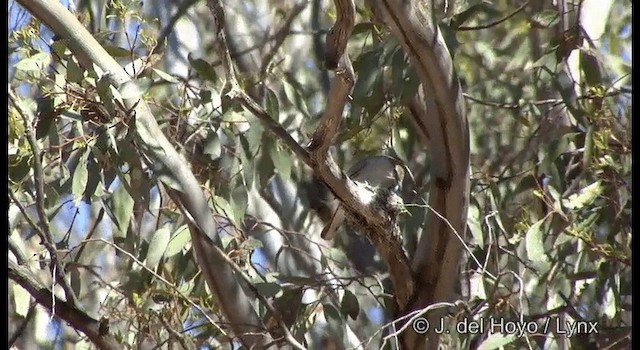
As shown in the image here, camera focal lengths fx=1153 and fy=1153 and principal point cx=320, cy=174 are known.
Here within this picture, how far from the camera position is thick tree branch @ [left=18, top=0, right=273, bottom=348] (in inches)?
96.6

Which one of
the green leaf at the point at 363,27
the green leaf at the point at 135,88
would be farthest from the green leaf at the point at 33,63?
the green leaf at the point at 363,27

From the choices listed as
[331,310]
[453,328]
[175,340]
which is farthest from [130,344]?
[453,328]

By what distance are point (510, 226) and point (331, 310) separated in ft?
2.01

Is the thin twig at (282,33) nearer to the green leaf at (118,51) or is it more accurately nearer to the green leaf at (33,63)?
the green leaf at (118,51)

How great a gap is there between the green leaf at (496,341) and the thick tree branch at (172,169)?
0.49 m

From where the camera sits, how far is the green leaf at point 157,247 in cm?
274

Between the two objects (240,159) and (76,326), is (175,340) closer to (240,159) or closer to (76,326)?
(76,326)

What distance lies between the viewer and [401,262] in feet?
8.66

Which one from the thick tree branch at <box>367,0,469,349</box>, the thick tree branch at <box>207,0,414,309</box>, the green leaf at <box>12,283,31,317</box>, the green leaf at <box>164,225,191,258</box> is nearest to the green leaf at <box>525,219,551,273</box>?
the thick tree branch at <box>367,0,469,349</box>

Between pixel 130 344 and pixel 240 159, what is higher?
pixel 240 159

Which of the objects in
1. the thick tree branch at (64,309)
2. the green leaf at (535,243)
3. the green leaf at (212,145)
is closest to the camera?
the thick tree branch at (64,309)

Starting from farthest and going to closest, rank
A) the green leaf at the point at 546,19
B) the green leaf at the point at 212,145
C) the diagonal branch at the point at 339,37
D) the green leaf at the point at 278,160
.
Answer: the green leaf at the point at 546,19 → the green leaf at the point at 212,145 → the green leaf at the point at 278,160 → the diagonal branch at the point at 339,37

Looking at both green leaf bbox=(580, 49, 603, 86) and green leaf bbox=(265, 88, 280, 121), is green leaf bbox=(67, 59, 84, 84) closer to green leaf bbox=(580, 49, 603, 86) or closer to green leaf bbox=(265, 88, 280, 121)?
green leaf bbox=(265, 88, 280, 121)

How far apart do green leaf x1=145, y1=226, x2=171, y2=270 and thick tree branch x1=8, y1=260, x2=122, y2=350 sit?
0.37 meters
